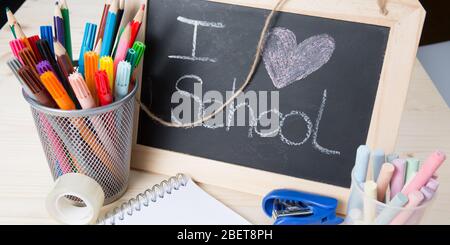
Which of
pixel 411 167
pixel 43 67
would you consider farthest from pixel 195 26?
pixel 411 167

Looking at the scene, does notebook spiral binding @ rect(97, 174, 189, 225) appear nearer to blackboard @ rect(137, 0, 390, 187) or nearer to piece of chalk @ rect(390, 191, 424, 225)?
blackboard @ rect(137, 0, 390, 187)

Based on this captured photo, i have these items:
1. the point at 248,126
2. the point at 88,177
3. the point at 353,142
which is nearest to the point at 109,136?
the point at 88,177

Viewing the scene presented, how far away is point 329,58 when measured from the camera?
0.57 m

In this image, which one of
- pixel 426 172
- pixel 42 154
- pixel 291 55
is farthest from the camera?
pixel 42 154

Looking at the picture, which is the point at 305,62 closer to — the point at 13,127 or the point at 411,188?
the point at 411,188

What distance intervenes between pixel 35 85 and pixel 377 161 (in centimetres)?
34

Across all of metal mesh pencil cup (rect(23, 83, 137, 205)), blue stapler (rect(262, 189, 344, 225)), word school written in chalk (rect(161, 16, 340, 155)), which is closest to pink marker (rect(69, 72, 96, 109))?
metal mesh pencil cup (rect(23, 83, 137, 205))

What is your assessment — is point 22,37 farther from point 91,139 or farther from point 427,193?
point 427,193

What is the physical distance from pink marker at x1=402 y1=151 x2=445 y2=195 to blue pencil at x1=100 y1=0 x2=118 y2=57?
0.33 meters

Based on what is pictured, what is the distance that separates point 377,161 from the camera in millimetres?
514

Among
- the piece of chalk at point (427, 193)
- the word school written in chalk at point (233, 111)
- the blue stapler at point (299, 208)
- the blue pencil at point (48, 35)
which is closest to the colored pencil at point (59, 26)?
the blue pencil at point (48, 35)

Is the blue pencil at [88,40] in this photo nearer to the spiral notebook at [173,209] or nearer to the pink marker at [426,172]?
the spiral notebook at [173,209]

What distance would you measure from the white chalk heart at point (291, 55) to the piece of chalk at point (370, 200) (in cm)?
15

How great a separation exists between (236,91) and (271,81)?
42 mm
